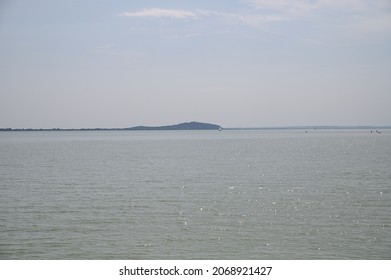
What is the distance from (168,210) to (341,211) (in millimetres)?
8663

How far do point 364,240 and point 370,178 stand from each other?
19001mm

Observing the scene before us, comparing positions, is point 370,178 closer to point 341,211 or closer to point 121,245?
point 341,211

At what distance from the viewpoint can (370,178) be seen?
37.1m

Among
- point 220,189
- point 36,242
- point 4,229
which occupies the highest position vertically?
point 220,189

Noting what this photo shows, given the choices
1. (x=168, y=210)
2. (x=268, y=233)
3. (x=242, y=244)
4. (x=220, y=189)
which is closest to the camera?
(x=242, y=244)

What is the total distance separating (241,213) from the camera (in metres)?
24.2

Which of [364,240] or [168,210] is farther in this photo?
[168,210]

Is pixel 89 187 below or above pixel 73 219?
above

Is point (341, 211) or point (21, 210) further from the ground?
point (21, 210)

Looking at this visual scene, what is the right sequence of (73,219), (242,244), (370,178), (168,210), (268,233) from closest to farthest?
(242,244) → (268,233) → (73,219) → (168,210) → (370,178)

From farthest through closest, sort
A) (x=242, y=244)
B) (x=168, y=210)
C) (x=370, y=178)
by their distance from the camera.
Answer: (x=370, y=178), (x=168, y=210), (x=242, y=244)

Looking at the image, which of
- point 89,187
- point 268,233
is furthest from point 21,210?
point 268,233

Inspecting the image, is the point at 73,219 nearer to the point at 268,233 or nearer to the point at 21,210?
the point at 21,210

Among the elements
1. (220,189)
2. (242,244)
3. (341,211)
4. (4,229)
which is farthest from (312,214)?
(4,229)
